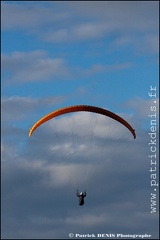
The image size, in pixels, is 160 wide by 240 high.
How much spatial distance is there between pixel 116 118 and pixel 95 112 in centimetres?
278

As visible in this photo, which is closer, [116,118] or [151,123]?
[116,118]

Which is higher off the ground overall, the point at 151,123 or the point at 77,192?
the point at 151,123

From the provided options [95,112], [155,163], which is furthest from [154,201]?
[95,112]

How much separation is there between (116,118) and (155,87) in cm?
1048

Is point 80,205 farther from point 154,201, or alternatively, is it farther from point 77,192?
point 154,201

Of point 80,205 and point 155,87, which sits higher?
point 155,87

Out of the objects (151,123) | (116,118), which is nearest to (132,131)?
(116,118)

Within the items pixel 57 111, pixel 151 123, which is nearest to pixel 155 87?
pixel 151 123

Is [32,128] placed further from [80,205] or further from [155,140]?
[155,140]

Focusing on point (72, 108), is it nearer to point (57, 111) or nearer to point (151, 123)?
point (57, 111)

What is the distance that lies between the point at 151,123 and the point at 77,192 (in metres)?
17.2

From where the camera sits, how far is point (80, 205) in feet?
459

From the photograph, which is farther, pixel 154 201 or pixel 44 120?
pixel 154 201

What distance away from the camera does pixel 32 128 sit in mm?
136875
